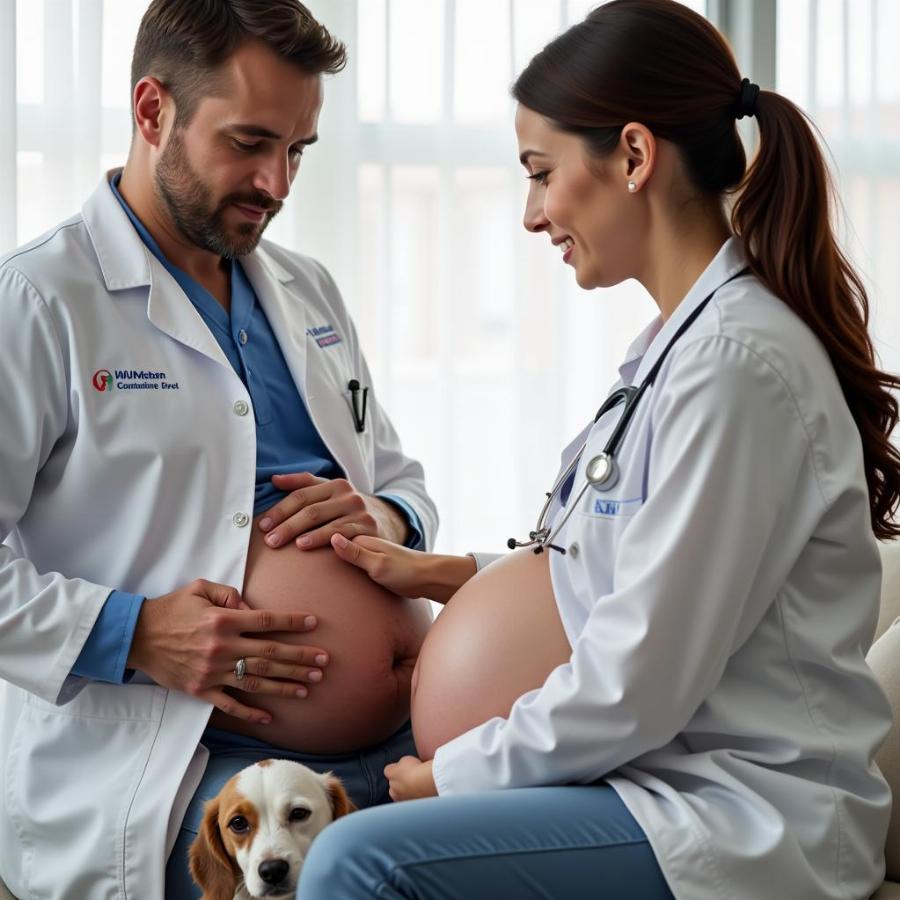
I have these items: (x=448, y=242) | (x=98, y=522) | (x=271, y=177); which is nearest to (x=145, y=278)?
(x=271, y=177)

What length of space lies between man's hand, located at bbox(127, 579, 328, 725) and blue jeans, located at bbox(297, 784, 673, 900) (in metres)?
0.41

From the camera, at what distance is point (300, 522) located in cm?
172

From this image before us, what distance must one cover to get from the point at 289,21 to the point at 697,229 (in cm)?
75

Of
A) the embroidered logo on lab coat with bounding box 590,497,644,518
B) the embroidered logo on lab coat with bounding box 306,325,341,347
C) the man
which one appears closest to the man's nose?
the man

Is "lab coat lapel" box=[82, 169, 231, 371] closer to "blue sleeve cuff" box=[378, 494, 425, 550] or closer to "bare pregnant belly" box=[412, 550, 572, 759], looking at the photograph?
"blue sleeve cuff" box=[378, 494, 425, 550]

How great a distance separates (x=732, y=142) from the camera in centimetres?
145

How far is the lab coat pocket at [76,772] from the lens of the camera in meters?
1.58

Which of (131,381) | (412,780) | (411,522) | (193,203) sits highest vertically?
(193,203)

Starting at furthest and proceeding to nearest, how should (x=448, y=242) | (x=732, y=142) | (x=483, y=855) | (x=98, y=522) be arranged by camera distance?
(x=448, y=242) → (x=98, y=522) → (x=732, y=142) → (x=483, y=855)

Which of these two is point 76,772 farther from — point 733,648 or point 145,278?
point 733,648

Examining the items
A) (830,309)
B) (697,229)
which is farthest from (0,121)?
(830,309)

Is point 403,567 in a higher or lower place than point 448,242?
lower

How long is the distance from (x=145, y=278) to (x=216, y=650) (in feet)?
1.85

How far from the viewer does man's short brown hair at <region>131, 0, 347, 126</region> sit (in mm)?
1771
